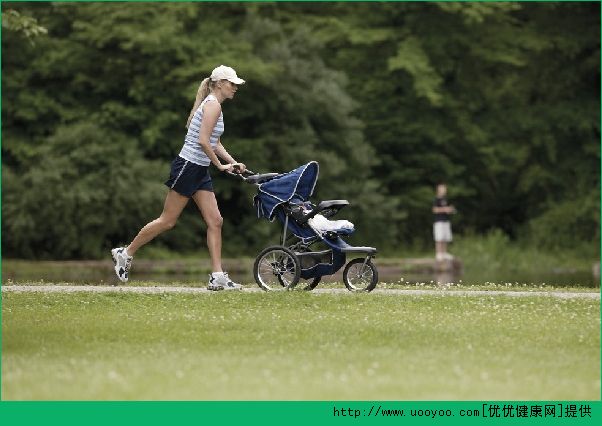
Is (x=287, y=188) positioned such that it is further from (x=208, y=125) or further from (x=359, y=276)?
(x=359, y=276)

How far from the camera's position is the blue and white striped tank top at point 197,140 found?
1337 cm

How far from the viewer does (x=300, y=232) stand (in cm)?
1348

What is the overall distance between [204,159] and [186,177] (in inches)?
10.5

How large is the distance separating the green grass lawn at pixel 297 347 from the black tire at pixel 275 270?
559 millimetres

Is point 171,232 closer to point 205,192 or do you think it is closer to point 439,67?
point 439,67

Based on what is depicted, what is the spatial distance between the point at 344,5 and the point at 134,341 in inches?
1104

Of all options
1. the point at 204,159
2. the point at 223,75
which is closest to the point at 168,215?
the point at 204,159

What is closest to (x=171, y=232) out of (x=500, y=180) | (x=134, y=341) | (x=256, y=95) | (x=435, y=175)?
(x=256, y=95)

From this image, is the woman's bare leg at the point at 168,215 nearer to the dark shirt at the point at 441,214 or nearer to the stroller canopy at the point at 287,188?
the stroller canopy at the point at 287,188

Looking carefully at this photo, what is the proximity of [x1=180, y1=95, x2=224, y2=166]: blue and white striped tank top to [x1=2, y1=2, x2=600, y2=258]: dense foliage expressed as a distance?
57.3 feet

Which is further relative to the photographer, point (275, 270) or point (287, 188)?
point (275, 270)

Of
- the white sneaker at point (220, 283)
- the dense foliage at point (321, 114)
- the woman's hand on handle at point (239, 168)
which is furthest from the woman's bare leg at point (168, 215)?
the dense foliage at point (321, 114)

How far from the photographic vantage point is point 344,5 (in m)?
37.8

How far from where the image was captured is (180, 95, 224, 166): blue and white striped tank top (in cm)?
1337
